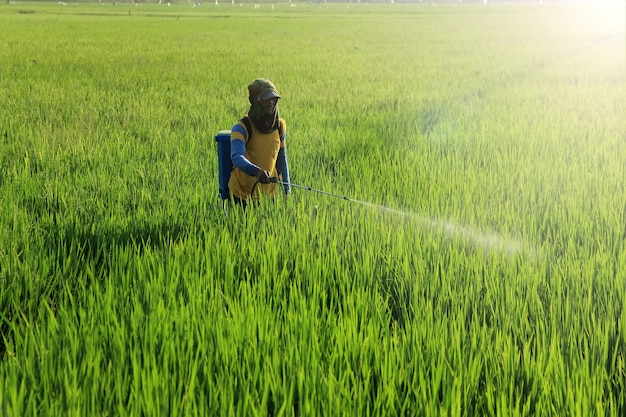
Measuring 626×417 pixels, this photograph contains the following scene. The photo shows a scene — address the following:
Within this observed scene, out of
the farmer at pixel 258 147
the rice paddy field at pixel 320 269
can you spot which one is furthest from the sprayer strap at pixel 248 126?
the rice paddy field at pixel 320 269

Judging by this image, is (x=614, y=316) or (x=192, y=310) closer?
(x=192, y=310)

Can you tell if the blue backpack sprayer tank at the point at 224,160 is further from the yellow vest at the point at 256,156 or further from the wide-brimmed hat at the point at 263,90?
the wide-brimmed hat at the point at 263,90

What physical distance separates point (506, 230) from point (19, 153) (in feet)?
11.7

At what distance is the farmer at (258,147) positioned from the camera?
108 inches

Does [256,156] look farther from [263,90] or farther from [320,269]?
[320,269]

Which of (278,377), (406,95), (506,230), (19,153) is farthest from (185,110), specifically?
(278,377)

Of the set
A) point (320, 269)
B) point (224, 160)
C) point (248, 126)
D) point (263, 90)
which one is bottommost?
point (320, 269)

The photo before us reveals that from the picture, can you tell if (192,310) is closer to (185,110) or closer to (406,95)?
(185,110)

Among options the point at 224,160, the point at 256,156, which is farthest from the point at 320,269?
the point at 224,160

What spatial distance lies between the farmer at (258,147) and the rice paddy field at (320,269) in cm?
17

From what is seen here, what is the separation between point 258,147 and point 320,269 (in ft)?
3.07

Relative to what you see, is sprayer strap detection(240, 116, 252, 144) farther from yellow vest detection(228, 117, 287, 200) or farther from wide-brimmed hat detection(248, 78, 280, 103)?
wide-brimmed hat detection(248, 78, 280, 103)

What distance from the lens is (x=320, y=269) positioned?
2271 millimetres

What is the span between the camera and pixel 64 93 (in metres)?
7.84
